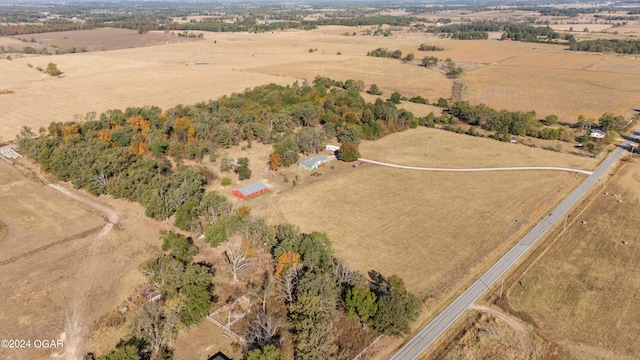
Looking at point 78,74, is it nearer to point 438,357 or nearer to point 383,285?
point 383,285

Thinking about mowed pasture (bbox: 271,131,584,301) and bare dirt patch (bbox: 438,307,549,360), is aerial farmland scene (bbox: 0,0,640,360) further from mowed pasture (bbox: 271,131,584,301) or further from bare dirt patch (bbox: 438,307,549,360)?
mowed pasture (bbox: 271,131,584,301)

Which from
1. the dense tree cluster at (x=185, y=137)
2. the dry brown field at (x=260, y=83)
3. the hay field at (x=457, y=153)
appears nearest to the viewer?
the dense tree cluster at (x=185, y=137)

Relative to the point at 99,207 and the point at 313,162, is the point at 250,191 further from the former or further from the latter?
the point at 99,207

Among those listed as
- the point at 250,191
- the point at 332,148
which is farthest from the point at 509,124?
the point at 250,191

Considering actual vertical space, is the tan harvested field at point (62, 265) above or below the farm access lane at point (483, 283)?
above

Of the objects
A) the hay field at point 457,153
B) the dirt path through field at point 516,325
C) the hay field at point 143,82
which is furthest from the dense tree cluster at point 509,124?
the dirt path through field at point 516,325

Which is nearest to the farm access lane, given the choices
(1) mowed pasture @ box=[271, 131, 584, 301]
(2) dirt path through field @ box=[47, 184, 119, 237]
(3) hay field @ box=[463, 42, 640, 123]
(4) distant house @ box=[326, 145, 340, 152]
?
(1) mowed pasture @ box=[271, 131, 584, 301]

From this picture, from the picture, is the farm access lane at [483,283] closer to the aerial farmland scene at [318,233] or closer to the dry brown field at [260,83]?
the aerial farmland scene at [318,233]
